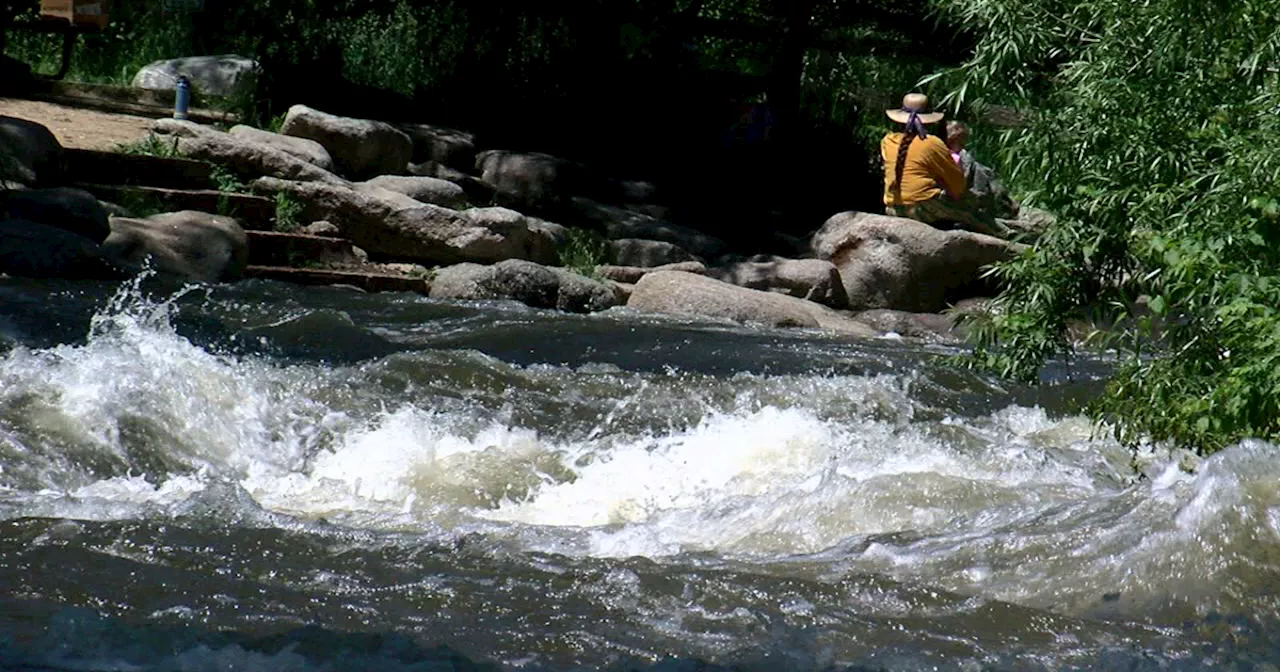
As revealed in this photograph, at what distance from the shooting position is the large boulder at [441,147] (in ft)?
57.8

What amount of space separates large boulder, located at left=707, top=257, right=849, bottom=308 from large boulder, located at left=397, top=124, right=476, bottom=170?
344 cm

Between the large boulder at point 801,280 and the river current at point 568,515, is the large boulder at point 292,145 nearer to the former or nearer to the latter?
the large boulder at point 801,280

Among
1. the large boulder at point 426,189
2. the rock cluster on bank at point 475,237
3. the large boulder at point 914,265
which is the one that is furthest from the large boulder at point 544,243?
the large boulder at point 914,265

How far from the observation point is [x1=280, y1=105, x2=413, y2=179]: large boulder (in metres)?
15.8

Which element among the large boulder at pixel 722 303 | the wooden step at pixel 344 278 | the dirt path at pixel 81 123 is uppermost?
the dirt path at pixel 81 123

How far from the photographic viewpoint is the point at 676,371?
9875 millimetres

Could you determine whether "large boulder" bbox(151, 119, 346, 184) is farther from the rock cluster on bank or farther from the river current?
the river current

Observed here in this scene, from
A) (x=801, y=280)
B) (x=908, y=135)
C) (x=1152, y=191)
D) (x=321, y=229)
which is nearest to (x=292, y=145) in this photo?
(x=321, y=229)

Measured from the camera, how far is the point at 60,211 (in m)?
11.8

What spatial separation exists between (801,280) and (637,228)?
2.32 metres

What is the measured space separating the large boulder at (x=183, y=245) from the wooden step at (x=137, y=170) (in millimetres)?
1107

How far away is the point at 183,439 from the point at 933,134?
10.3 metres

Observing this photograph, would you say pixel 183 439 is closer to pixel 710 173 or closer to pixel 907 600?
pixel 907 600

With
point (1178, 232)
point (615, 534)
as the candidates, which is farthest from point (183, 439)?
point (1178, 232)
